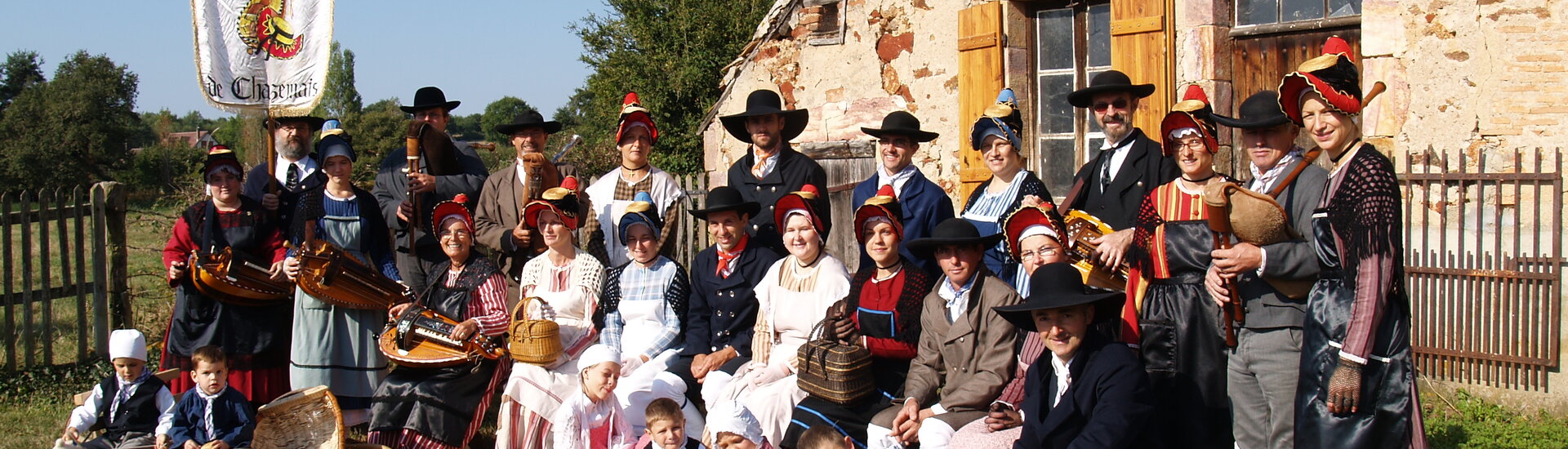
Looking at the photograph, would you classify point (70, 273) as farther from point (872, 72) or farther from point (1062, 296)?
point (1062, 296)

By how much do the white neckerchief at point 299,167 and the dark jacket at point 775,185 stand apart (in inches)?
92.9

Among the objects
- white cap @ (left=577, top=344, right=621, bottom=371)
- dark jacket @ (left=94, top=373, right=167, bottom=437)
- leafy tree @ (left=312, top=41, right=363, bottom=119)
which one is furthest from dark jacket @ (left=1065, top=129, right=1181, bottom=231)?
leafy tree @ (left=312, top=41, right=363, bottom=119)

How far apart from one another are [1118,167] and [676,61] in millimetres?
17954

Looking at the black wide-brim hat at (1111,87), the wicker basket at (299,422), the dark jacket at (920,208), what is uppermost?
the black wide-brim hat at (1111,87)

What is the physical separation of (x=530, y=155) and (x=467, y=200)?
685mm

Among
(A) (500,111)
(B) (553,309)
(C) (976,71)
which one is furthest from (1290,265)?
(A) (500,111)

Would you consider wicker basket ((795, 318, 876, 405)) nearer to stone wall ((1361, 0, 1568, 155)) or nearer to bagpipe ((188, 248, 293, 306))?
bagpipe ((188, 248, 293, 306))

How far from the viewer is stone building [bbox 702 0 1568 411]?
19.2 feet

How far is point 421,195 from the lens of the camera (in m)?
6.29

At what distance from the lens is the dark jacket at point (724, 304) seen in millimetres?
5375

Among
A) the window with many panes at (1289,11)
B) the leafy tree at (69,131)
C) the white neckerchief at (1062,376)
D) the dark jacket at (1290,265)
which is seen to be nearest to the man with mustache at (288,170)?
the white neckerchief at (1062,376)

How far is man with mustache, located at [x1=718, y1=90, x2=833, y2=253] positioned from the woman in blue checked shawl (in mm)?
505

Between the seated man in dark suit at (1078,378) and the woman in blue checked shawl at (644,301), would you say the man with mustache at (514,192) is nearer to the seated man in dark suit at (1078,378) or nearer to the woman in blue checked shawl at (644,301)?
the woman in blue checked shawl at (644,301)

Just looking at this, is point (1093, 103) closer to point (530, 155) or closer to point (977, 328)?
point (977, 328)
